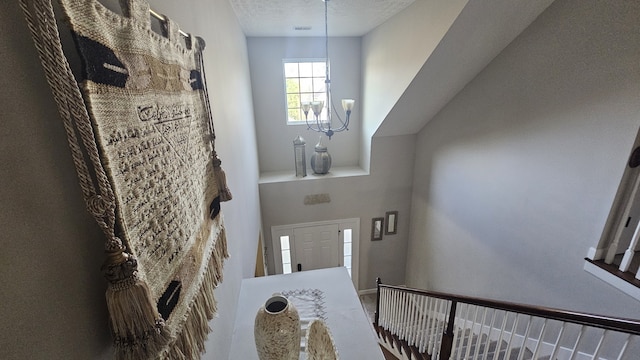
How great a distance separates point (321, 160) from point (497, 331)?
119 inches

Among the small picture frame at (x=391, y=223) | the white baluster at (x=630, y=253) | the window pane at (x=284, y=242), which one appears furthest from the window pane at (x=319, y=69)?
the white baluster at (x=630, y=253)

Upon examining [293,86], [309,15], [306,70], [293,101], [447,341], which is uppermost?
[309,15]

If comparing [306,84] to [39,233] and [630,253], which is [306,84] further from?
[39,233]

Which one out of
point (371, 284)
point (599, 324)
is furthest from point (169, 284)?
point (371, 284)

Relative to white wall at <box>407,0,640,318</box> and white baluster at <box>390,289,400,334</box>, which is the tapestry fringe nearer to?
white baluster at <box>390,289,400,334</box>

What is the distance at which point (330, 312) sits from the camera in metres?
2.02

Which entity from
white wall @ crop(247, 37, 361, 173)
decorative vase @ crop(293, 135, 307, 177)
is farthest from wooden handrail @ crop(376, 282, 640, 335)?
white wall @ crop(247, 37, 361, 173)

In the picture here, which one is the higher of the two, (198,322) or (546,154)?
(546,154)

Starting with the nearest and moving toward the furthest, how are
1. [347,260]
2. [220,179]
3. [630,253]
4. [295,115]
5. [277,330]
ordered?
[277,330]
[220,179]
[630,253]
[295,115]
[347,260]

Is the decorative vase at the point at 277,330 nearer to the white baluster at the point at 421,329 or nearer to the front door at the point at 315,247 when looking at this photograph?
the white baluster at the point at 421,329

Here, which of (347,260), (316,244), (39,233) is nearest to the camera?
(39,233)

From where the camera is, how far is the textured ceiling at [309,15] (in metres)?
2.64

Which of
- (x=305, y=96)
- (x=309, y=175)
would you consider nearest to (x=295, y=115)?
(x=305, y=96)

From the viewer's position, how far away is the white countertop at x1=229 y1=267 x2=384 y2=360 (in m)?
1.69
